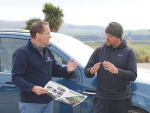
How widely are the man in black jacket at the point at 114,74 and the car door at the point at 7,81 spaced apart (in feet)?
3.86

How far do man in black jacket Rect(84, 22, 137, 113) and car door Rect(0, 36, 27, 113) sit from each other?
1176mm

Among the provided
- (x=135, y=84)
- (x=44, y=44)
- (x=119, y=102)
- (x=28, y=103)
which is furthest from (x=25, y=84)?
(x=135, y=84)

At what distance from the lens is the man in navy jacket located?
7.53ft

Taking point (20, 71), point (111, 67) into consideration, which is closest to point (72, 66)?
point (111, 67)

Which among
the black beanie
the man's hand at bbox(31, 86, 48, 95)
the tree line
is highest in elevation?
the tree line

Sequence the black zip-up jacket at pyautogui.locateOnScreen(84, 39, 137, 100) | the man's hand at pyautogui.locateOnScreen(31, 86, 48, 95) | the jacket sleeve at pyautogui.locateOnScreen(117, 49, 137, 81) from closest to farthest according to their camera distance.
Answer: the man's hand at pyautogui.locateOnScreen(31, 86, 48, 95), the jacket sleeve at pyautogui.locateOnScreen(117, 49, 137, 81), the black zip-up jacket at pyautogui.locateOnScreen(84, 39, 137, 100)

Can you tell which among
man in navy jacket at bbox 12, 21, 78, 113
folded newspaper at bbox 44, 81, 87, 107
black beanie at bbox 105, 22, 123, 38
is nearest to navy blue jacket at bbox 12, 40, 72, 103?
man in navy jacket at bbox 12, 21, 78, 113

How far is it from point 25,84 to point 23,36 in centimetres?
120

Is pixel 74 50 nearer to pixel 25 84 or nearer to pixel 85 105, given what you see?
pixel 85 105

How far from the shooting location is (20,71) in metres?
2.30

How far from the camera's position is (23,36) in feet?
10.7

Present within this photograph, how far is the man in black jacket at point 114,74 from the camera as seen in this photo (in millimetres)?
2555

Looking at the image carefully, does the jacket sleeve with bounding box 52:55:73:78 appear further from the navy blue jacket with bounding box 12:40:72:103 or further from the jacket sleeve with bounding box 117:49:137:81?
the jacket sleeve with bounding box 117:49:137:81

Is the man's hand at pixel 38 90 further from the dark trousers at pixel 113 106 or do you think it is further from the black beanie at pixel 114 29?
the black beanie at pixel 114 29
